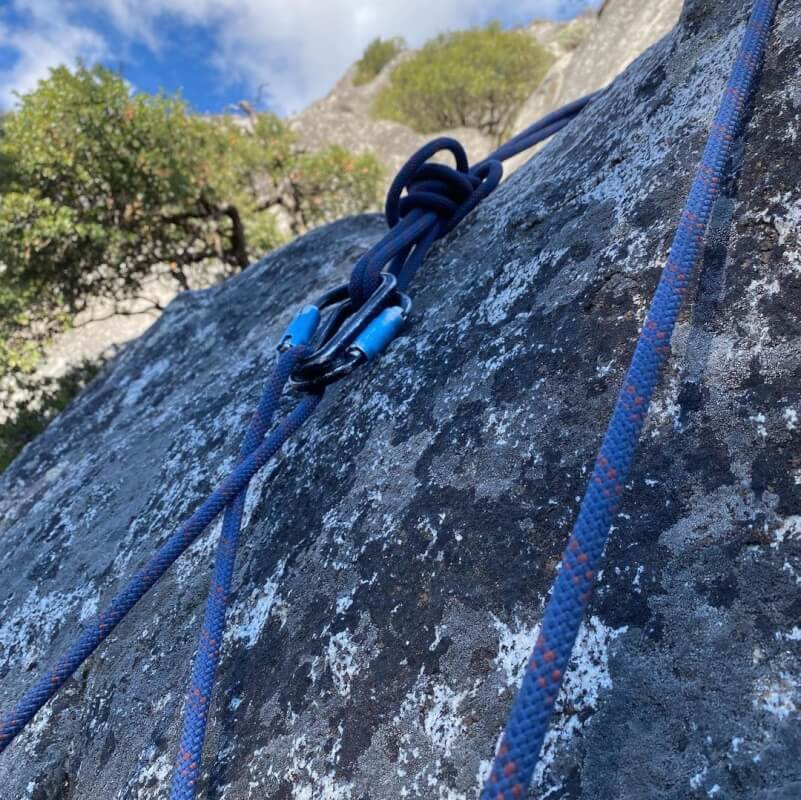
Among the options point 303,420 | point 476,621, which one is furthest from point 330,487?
point 476,621

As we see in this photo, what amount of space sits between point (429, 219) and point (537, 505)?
1.04 metres

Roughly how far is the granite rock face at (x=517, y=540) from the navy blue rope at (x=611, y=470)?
50 mm

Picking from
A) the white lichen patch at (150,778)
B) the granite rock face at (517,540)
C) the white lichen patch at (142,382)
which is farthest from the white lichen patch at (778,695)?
the white lichen patch at (142,382)

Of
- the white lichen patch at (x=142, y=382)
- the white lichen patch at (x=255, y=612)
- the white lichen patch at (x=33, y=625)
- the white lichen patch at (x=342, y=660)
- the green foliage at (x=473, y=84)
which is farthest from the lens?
the green foliage at (x=473, y=84)

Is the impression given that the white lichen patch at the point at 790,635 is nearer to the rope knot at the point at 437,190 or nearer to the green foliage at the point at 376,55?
the rope knot at the point at 437,190

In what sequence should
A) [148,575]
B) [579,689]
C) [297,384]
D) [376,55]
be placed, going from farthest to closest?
[376,55] < [297,384] < [148,575] < [579,689]

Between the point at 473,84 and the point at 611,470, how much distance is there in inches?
822

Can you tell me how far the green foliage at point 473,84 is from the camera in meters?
19.3

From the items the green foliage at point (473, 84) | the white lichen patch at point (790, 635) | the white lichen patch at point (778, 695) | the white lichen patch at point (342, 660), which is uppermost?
the green foliage at point (473, 84)

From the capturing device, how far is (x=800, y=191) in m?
0.93

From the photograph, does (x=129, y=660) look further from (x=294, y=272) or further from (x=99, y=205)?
(x=99, y=205)

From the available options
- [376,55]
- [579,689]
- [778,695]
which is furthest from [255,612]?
[376,55]

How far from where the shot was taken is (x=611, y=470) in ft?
2.51

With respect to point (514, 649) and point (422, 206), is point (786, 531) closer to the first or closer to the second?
point (514, 649)
